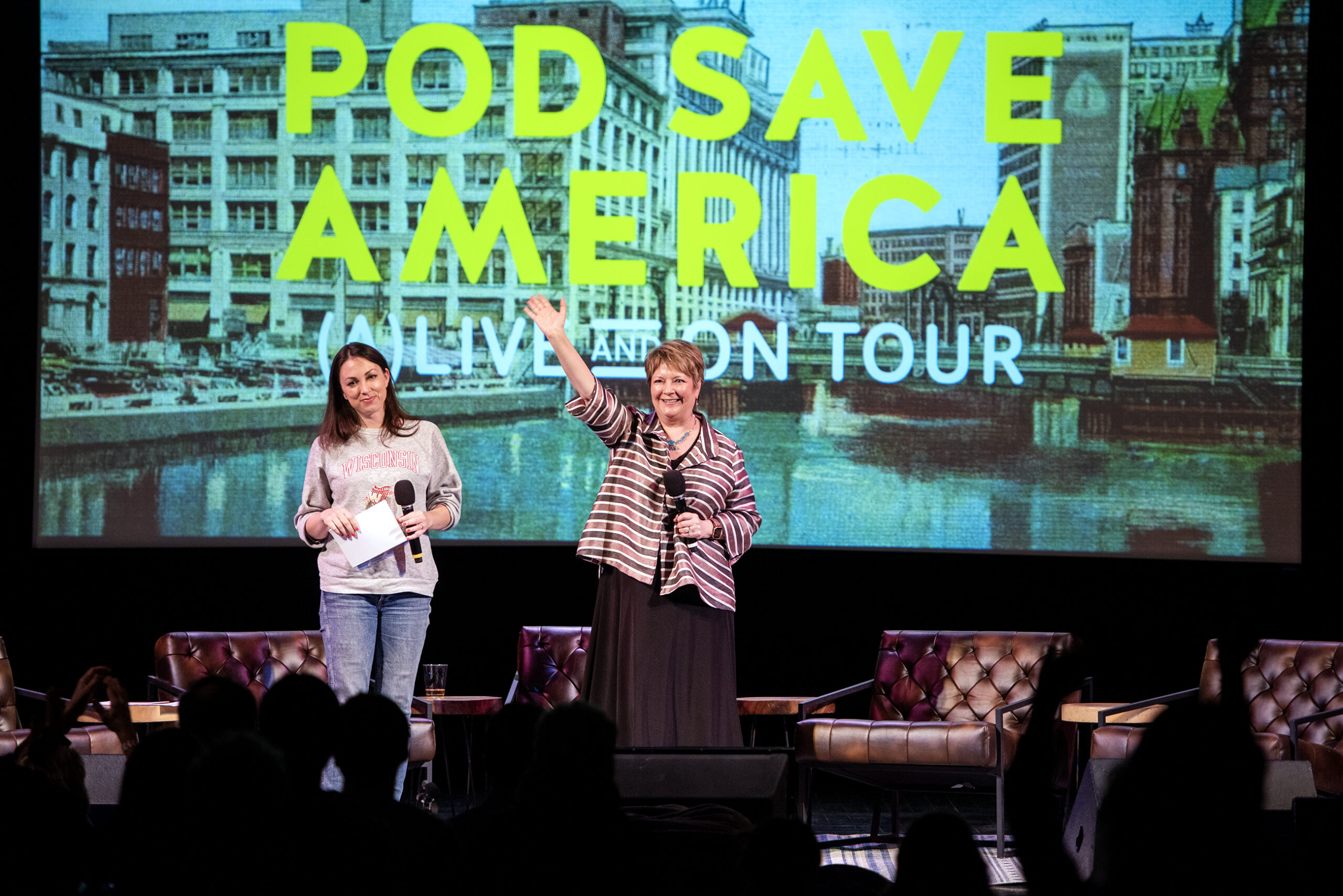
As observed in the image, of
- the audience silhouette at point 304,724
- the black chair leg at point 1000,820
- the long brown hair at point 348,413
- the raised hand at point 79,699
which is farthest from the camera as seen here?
the black chair leg at point 1000,820

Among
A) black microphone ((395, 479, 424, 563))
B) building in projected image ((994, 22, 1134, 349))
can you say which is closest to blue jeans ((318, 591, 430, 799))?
black microphone ((395, 479, 424, 563))

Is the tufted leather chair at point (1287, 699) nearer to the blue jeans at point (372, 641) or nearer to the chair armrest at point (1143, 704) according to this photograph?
the chair armrest at point (1143, 704)

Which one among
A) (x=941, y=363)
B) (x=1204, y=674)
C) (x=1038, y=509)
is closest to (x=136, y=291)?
(x=941, y=363)

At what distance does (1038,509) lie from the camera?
6.06 m

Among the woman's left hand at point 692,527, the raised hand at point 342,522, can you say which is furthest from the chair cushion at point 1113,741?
the raised hand at point 342,522

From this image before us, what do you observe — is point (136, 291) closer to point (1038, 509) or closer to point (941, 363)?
point (941, 363)

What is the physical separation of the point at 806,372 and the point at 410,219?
5.95 ft

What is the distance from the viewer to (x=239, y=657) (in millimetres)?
5641

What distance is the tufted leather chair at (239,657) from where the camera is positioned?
5.54 metres

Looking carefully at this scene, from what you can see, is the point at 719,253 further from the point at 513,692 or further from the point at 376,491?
the point at 376,491

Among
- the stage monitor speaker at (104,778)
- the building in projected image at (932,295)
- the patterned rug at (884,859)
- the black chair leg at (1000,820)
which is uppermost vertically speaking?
the building in projected image at (932,295)

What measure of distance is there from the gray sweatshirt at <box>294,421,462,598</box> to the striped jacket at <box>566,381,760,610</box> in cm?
49

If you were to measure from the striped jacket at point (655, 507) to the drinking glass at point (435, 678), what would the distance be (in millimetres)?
1482

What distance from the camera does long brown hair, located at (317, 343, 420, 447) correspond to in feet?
13.8
